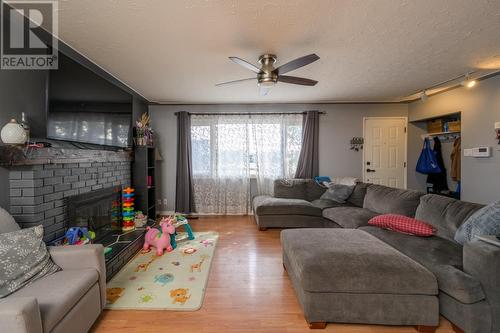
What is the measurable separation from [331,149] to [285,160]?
41.1 inches

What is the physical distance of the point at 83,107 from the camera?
103 inches

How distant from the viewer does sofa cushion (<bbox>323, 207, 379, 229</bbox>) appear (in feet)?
9.82

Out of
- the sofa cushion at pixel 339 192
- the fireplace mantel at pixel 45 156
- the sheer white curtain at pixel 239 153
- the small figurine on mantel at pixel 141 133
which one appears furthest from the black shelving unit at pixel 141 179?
the sofa cushion at pixel 339 192

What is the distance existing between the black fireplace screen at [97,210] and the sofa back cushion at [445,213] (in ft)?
12.4

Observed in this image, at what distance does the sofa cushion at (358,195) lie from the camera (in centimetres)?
398

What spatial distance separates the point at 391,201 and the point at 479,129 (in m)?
1.91

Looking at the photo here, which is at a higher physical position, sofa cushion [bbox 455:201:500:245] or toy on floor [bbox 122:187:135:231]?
sofa cushion [bbox 455:201:500:245]

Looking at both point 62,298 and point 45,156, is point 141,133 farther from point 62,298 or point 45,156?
point 62,298

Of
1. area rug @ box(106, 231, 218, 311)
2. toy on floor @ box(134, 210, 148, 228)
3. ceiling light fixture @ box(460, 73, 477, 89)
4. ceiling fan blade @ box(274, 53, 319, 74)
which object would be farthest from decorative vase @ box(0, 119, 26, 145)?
ceiling light fixture @ box(460, 73, 477, 89)

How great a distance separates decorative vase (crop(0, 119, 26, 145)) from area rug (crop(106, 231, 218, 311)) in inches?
58.3

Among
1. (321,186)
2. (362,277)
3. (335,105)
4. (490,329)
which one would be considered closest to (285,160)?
(321,186)

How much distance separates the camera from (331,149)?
5.14 metres

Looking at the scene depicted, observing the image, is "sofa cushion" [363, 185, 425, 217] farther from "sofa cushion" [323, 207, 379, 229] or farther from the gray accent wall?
the gray accent wall

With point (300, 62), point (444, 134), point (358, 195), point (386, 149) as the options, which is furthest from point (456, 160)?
point (300, 62)
